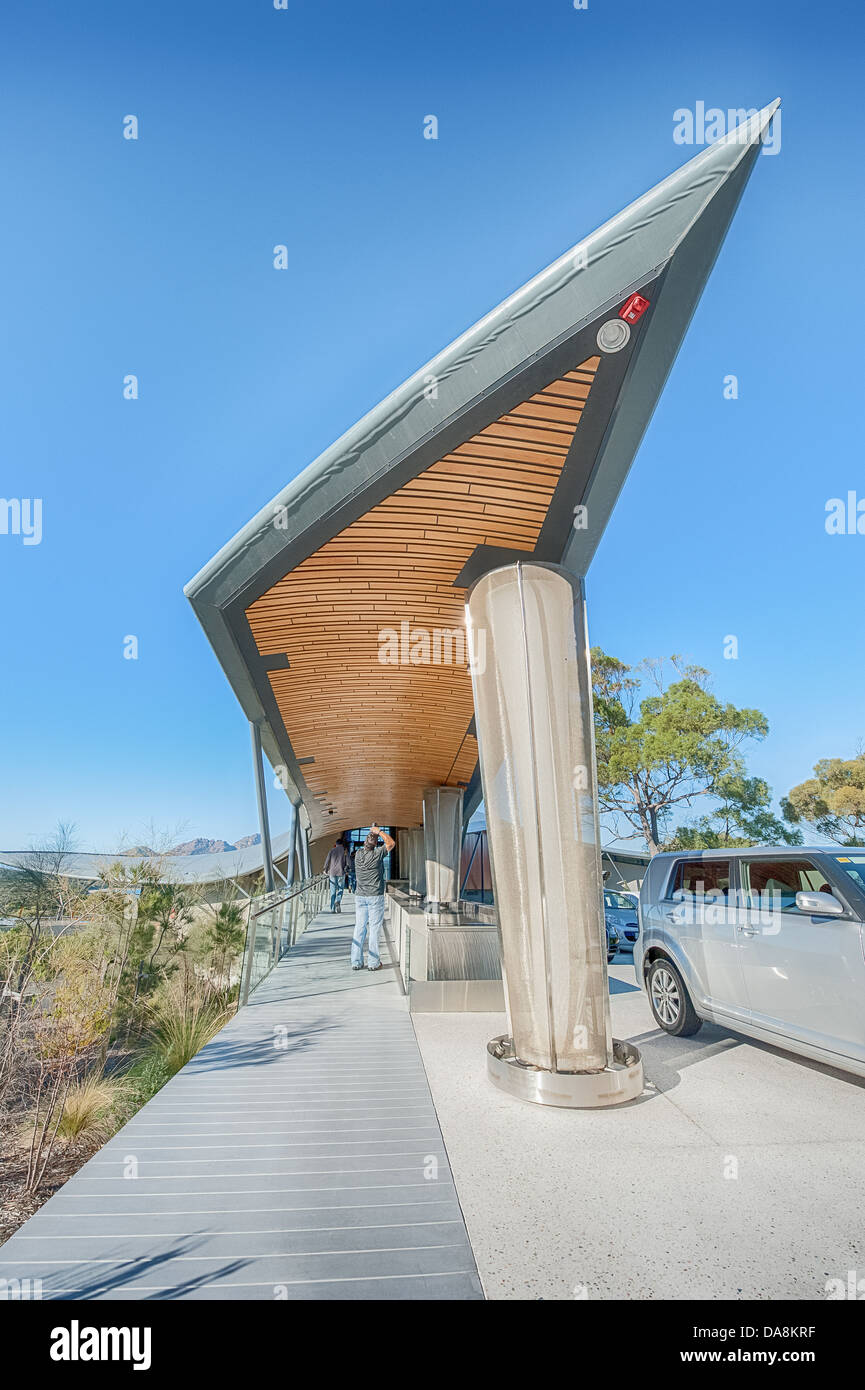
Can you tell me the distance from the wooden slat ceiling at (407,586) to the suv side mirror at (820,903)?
377 cm

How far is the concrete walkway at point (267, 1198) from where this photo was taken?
7.77 feet

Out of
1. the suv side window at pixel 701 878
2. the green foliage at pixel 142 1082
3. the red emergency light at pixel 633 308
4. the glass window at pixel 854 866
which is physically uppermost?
the red emergency light at pixel 633 308

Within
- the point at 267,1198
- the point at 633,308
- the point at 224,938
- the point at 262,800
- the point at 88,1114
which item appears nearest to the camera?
the point at 267,1198

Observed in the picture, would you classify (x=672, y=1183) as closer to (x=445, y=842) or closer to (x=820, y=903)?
(x=820, y=903)

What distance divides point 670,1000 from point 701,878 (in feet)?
4.04

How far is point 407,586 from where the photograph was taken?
746cm

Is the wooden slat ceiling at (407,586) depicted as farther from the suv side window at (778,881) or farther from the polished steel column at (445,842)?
the polished steel column at (445,842)

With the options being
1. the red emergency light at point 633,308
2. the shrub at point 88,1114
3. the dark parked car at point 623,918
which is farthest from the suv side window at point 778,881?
the dark parked car at point 623,918

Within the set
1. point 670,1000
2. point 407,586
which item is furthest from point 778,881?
point 407,586
